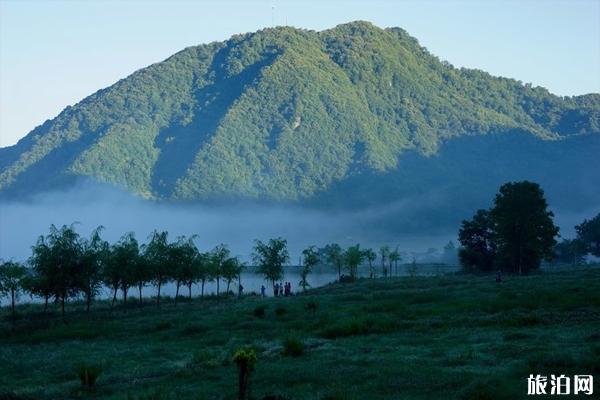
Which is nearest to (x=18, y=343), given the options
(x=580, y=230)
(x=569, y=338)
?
(x=569, y=338)

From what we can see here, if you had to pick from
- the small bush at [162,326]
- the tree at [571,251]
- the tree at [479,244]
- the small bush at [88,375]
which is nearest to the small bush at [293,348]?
the small bush at [88,375]

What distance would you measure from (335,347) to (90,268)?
132ft

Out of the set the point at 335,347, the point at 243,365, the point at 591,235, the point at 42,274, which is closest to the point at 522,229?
the point at 591,235

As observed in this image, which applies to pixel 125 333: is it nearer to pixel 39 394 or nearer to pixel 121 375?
pixel 121 375

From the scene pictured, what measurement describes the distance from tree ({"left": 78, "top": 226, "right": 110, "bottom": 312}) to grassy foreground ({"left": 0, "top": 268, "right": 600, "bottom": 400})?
3021 mm

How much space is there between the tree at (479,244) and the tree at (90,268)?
59.6 metres

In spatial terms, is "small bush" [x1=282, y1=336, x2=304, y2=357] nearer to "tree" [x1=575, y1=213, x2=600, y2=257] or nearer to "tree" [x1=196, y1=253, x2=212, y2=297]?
"tree" [x1=196, y1=253, x2=212, y2=297]

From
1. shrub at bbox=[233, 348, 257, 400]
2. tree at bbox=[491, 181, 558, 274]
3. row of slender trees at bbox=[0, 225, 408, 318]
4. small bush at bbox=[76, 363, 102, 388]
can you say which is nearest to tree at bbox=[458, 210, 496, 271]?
tree at bbox=[491, 181, 558, 274]

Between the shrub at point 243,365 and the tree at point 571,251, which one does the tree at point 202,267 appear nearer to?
the shrub at point 243,365

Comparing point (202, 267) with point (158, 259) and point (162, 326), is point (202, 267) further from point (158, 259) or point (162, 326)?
point (162, 326)

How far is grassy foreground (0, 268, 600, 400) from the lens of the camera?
1283 inches

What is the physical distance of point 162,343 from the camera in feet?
176

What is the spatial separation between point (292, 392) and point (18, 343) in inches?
1360

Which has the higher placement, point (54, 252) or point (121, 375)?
point (54, 252)
